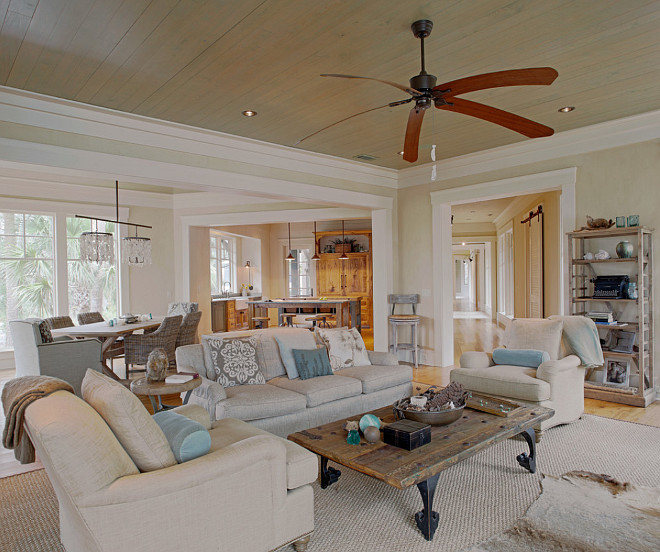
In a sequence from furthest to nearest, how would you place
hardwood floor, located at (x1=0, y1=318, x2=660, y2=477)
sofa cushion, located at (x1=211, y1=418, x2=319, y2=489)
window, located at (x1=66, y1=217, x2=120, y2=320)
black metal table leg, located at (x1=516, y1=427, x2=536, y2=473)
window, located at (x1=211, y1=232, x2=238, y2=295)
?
1. window, located at (x1=211, y1=232, x2=238, y2=295)
2. window, located at (x1=66, y1=217, x2=120, y2=320)
3. hardwood floor, located at (x1=0, y1=318, x2=660, y2=477)
4. black metal table leg, located at (x1=516, y1=427, x2=536, y2=473)
5. sofa cushion, located at (x1=211, y1=418, x2=319, y2=489)

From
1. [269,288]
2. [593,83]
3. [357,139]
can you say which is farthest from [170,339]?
[269,288]

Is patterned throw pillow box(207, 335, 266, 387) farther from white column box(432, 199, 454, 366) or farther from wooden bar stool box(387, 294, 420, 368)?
white column box(432, 199, 454, 366)

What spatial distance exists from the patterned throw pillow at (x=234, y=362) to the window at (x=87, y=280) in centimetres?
464

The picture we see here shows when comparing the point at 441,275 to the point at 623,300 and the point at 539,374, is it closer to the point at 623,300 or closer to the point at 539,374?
the point at 623,300

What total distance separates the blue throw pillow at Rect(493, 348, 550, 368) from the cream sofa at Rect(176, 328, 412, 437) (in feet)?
2.96

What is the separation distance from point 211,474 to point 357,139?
13.6 feet

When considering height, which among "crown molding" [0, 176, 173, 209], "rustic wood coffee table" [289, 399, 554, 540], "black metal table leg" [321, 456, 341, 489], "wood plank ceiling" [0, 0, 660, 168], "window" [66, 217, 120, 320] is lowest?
"black metal table leg" [321, 456, 341, 489]

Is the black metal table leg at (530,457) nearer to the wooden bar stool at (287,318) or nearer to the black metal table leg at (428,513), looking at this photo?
the black metal table leg at (428,513)

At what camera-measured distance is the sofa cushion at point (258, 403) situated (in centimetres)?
333

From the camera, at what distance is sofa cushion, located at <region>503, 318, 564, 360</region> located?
432cm

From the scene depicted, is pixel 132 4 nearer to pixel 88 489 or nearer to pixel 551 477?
pixel 88 489

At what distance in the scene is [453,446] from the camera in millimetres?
2541

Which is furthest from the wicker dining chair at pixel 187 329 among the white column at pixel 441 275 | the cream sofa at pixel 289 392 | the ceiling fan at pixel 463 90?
the ceiling fan at pixel 463 90

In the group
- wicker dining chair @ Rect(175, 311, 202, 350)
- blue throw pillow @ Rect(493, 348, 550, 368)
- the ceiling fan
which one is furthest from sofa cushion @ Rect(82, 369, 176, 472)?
wicker dining chair @ Rect(175, 311, 202, 350)
